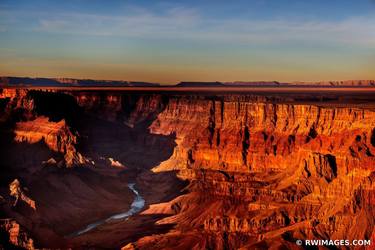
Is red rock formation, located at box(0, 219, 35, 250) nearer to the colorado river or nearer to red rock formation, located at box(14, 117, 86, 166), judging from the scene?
the colorado river

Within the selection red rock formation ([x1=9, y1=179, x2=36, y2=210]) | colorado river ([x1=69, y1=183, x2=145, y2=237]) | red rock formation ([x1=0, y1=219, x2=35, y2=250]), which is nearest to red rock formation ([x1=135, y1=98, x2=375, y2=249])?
colorado river ([x1=69, y1=183, x2=145, y2=237])

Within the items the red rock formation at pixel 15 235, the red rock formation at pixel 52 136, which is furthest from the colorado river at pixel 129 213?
the red rock formation at pixel 15 235

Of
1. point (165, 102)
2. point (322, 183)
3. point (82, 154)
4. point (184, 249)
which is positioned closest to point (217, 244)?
point (184, 249)

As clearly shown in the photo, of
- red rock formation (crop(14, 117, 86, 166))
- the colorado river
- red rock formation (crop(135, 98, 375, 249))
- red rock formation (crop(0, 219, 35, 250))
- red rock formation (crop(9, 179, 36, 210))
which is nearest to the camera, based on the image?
red rock formation (crop(0, 219, 35, 250))

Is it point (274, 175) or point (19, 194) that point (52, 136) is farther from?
point (274, 175)

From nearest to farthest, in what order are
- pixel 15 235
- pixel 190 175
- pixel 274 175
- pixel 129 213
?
pixel 15 235 → pixel 129 213 → pixel 274 175 → pixel 190 175

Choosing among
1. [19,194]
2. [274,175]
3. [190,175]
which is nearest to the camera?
[19,194]

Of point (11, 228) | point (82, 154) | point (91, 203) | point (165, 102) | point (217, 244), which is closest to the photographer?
point (11, 228)

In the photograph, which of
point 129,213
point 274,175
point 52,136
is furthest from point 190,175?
point 52,136

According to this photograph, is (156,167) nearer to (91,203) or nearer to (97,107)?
(91,203)
